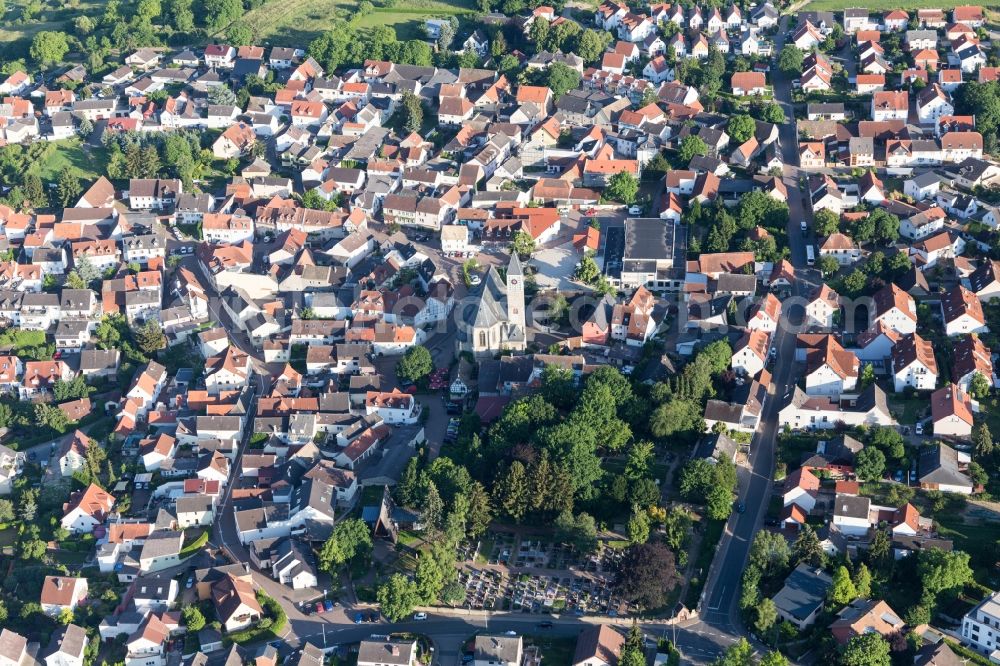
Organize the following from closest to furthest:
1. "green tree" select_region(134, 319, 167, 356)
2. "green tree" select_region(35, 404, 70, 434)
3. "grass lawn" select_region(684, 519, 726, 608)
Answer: "grass lawn" select_region(684, 519, 726, 608), "green tree" select_region(35, 404, 70, 434), "green tree" select_region(134, 319, 167, 356)

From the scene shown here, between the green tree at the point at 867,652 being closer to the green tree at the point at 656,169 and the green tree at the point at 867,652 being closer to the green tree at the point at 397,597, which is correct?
the green tree at the point at 397,597

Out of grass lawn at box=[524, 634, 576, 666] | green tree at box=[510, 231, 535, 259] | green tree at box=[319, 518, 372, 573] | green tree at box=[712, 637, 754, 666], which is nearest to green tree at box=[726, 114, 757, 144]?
green tree at box=[510, 231, 535, 259]

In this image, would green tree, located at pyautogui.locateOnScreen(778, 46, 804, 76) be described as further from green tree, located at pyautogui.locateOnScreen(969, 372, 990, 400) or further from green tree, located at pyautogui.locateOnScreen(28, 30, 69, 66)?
green tree, located at pyautogui.locateOnScreen(28, 30, 69, 66)

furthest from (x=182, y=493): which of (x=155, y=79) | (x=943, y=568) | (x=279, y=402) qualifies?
(x=155, y=79)

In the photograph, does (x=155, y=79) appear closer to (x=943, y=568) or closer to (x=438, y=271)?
(x=438, y=271)

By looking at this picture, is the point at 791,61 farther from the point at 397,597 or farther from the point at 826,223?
the point at 397,597

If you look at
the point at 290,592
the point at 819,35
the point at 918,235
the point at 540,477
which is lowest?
the point at 290,592

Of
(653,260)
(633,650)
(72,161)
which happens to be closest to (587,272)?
(653,260)
